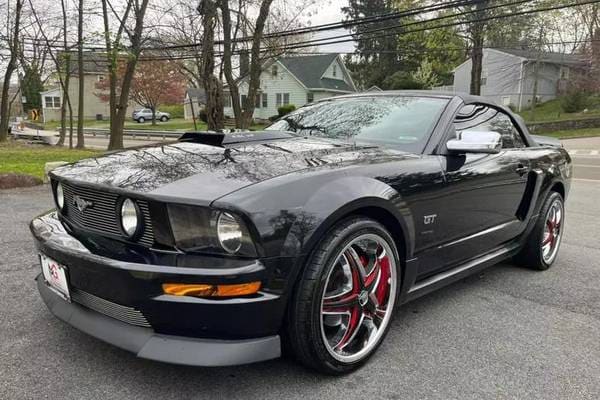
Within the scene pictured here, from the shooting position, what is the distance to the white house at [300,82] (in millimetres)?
38969

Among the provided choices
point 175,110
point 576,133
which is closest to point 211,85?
point 576,133

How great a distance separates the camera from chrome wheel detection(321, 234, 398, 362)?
2.29m

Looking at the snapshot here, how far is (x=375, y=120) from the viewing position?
334 centimetres

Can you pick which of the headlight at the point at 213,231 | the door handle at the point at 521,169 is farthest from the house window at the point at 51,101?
the headlight at the point at 213,231

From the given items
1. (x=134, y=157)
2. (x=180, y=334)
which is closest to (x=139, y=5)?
(x=134, y=157)

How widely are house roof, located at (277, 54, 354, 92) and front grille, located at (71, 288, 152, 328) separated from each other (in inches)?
1479

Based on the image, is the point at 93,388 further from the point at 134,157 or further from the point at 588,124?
the point at 588,124

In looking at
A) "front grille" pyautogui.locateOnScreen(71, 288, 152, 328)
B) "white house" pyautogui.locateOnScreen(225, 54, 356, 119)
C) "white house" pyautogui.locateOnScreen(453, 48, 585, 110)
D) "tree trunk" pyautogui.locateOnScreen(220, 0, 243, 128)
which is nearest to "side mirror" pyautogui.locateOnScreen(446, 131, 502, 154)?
"front grille" pyautogui.locateOnScreen(71, 288, 152, 328)

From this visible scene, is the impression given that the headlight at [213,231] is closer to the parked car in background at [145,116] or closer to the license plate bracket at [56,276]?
the license plate bracket at [56,276]

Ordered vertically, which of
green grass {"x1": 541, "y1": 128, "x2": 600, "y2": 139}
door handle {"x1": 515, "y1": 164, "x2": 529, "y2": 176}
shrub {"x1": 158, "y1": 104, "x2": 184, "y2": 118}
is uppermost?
shrub {"x1": 158, "y1": 104, "x2": 184, "y2": 118}

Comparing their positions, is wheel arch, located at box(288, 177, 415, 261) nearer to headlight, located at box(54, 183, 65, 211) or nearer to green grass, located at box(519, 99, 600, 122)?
headlight, located at box(54, 183, 65, 211)

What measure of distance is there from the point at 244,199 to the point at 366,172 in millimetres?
733

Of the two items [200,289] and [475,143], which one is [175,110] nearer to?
[475,143]

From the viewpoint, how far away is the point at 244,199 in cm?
195
